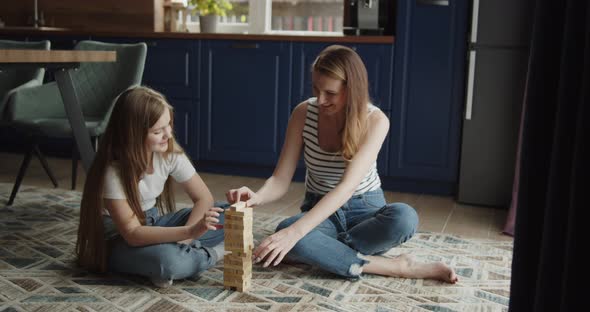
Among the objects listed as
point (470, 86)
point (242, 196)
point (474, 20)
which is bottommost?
point (242, 196)

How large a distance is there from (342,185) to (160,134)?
55 centimetres

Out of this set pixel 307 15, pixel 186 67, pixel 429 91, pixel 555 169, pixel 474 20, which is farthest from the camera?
pixel 307 15

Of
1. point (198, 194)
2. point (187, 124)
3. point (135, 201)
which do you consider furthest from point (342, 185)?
point (187, 124)

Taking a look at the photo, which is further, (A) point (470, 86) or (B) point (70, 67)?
(A) point (470, 86)

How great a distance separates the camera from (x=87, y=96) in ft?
11.6

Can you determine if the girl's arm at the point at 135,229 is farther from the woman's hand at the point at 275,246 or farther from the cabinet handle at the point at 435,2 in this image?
the cabinet handle at the point at 435,2

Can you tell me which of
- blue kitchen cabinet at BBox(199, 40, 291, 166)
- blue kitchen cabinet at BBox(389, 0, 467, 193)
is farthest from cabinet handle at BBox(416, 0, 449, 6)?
blue kitchen cabinet at BBox(199, 40, 291, 166)

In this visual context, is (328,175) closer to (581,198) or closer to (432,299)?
(432,299)

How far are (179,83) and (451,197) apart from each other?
5.79 feet

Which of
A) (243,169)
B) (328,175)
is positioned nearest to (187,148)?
(243,169)

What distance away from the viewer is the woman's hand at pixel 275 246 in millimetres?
1631

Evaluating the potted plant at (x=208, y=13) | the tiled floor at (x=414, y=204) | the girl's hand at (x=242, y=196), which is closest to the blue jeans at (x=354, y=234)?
the girl's hand at (x=242, y=196)

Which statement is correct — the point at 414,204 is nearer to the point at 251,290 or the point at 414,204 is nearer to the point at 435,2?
the point at 435,2

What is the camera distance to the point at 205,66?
396 centimetres
